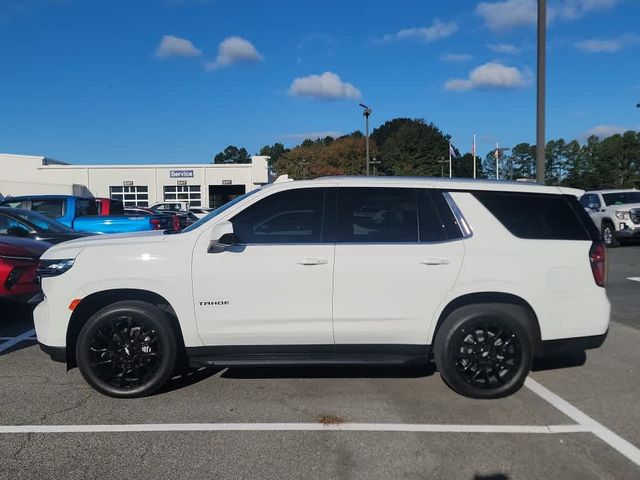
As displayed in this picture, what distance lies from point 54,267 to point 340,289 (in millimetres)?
2387

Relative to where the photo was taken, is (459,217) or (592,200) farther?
(592,200)

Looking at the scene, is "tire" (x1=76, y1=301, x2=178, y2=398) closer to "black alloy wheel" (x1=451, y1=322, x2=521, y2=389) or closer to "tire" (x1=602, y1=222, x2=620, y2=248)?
"black alloy wheel" (x1=451, y1=322, x2=521, y2=389)

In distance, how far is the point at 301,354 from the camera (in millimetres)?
4793

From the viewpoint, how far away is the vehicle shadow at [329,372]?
554cm

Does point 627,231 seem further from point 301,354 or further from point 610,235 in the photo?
point 301,354

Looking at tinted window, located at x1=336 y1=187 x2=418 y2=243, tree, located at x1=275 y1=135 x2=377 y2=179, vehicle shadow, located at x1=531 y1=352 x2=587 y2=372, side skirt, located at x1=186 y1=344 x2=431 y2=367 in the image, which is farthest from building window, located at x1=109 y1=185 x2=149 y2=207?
tinted window, located at x1=336 y1=187 x2=418 y2=243

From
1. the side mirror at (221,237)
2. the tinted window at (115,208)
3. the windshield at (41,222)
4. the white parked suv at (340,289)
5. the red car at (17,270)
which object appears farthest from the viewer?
Answer: the tinted window at (115,208)

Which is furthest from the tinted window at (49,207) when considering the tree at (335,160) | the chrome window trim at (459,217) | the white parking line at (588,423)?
the tree at (335,160)

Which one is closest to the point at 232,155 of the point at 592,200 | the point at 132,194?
the point at 132,194

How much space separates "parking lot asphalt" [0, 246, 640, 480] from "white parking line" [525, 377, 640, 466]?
15mm

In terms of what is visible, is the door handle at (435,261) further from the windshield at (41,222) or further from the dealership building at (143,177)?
the dealership building at (143,177)

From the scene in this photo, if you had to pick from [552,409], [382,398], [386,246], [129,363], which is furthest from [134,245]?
[552,409]

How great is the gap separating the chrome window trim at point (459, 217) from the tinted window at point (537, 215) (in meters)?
0.22

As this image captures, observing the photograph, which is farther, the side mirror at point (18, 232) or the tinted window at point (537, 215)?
the side mirror at point (18, 232)
